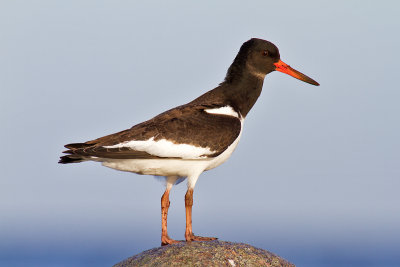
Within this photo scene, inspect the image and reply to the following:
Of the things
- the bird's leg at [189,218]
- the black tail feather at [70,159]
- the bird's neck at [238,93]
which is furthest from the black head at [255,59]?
the black tail feather at [70,159]

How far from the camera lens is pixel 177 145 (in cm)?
1123

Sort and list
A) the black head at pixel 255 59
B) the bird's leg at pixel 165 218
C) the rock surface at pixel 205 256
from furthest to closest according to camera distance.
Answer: the black head at pixel 255 59 → the bird's leg at pixel 165 218 → the rock surface at pixel 205 256

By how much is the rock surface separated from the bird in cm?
83

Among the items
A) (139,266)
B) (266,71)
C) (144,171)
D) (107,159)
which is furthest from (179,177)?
(266,71)

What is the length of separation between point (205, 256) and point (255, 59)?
518 cm

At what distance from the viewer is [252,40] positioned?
13109mm

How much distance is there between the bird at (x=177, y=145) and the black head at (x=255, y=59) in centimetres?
72

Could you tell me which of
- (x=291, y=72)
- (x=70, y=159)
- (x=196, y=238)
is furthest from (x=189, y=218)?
(x=291, y=72)

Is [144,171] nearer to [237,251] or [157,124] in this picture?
[157,124]

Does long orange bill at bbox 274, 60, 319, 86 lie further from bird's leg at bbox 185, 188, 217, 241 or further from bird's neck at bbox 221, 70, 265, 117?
bird's leg at bbox 185, 188, 217, 241

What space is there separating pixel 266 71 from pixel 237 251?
4.79 m

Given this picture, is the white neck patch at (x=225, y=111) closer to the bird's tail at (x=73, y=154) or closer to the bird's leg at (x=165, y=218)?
the bird's leg at (x=165, y=218)

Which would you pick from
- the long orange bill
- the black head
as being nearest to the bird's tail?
the black head

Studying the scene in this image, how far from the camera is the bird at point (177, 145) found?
11.1 m
